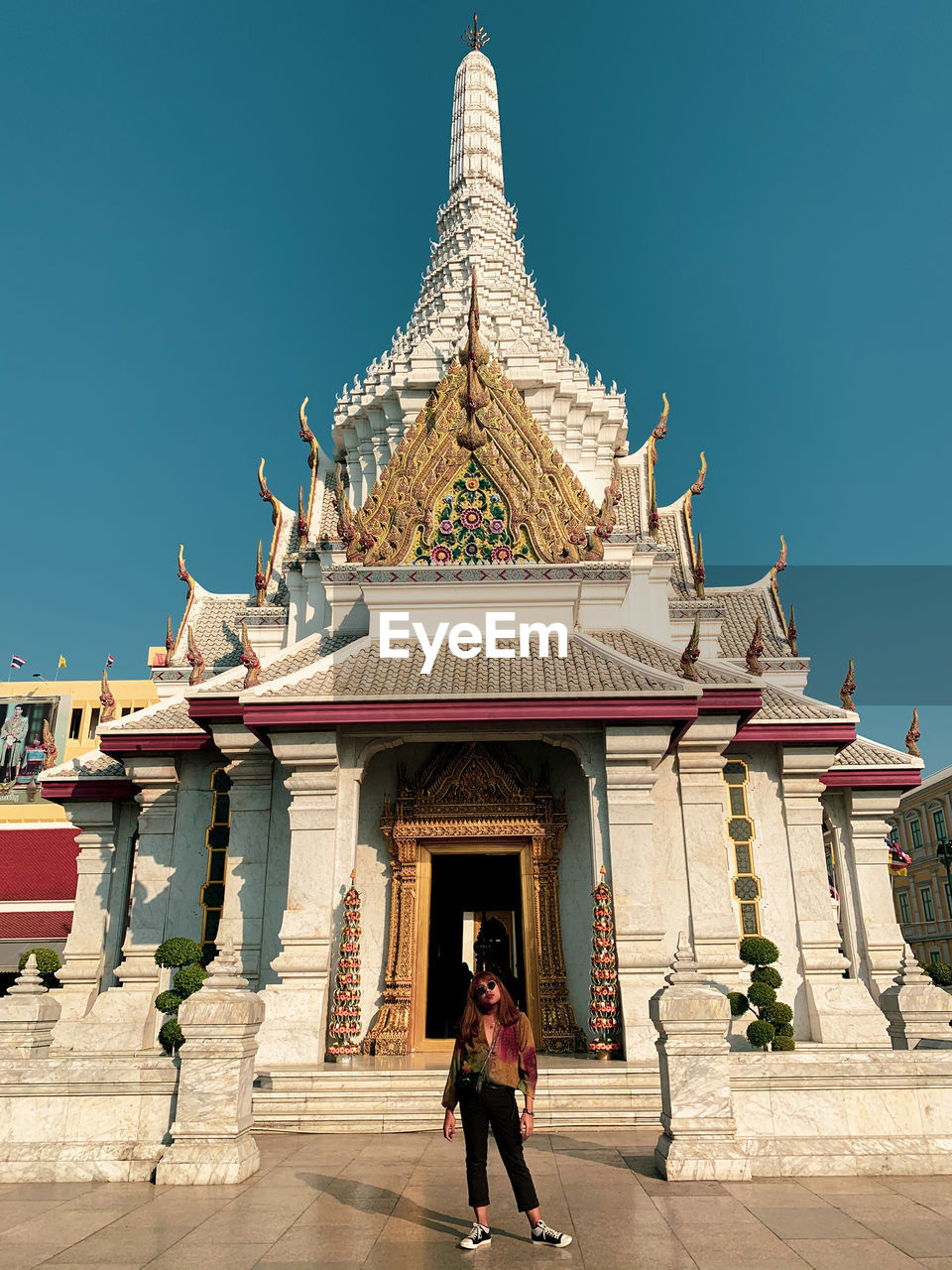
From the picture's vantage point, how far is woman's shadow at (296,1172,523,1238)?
5.74m

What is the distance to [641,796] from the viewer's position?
39.8 feet

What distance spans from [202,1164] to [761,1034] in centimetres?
726

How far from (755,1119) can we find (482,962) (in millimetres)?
9354

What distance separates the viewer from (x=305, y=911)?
11.6 m

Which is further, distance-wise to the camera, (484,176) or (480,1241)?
(484,176)

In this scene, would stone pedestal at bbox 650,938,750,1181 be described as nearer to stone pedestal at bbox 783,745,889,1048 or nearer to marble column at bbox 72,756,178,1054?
stone pedestal at bbox 783,745,889,1048

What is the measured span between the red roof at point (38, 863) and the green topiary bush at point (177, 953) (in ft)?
51.1

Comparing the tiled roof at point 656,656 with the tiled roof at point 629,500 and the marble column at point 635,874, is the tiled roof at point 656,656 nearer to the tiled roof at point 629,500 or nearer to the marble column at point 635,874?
the marble column at point 635,874

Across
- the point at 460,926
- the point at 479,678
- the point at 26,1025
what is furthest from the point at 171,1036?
the point at 460,926

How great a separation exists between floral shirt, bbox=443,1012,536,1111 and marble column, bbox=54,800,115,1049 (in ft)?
33.3

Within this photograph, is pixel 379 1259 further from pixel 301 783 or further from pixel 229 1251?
pixel 301 783

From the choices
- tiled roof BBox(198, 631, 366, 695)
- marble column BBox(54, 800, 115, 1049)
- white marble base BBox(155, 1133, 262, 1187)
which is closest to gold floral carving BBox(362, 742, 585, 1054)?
tiled roof BBox(198, 631, 366, 695)

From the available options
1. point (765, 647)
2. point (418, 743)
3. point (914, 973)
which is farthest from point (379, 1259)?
point (765, 647)

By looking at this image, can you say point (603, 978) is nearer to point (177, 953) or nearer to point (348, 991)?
point (348, 991)
